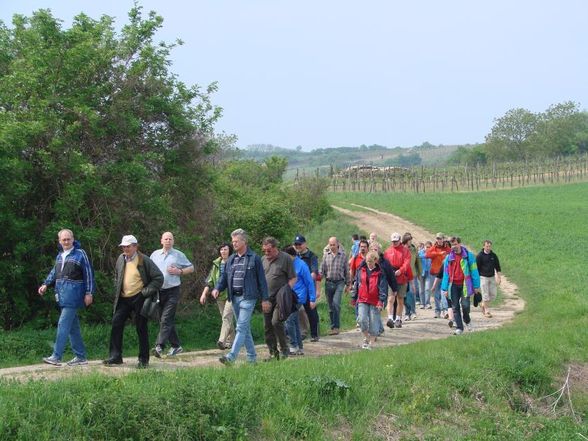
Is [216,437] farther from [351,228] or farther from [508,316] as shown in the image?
[351,228]

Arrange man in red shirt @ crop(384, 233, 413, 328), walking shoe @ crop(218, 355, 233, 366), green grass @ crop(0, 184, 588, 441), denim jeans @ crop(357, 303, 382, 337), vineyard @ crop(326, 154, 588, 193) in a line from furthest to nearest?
1. vineyard @ crop(326, 154, 588, 193)
2. man in red shirt @ crop(384, 233, 413, 328)
3. denim jeans @ crop(357, 303, 382, 337)
4. walking shoe @ crop(218, 355, 233, 366)
5. green grass @ crop(0, 184, 588, 441)

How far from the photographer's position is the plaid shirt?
50.8 feet

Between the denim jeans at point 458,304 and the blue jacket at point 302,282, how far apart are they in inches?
118

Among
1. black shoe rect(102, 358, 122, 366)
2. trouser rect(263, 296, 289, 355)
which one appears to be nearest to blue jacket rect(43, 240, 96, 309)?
black shoe rect(102, 358, 122, 366)

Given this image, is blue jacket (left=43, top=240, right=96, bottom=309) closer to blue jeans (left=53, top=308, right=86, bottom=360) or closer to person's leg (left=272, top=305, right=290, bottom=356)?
blue jeans (left=53, top=308, right=86, bottom=360)

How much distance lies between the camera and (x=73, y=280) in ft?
35.6

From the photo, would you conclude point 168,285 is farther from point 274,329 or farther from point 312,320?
point 312,320

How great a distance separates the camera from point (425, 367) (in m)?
10.4

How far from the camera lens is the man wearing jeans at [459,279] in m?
14.9

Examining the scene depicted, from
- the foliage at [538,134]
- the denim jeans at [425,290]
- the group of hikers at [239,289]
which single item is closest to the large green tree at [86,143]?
the group of hikers at [239,289]

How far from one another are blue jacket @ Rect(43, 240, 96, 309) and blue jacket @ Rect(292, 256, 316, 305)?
149 inches

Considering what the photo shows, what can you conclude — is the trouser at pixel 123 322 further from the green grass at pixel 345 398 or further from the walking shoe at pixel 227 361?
the green grass at pixel 345 398

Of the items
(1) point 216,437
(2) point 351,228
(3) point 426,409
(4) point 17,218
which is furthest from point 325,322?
(2) point 351,228

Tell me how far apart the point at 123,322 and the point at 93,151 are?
6000 mm
